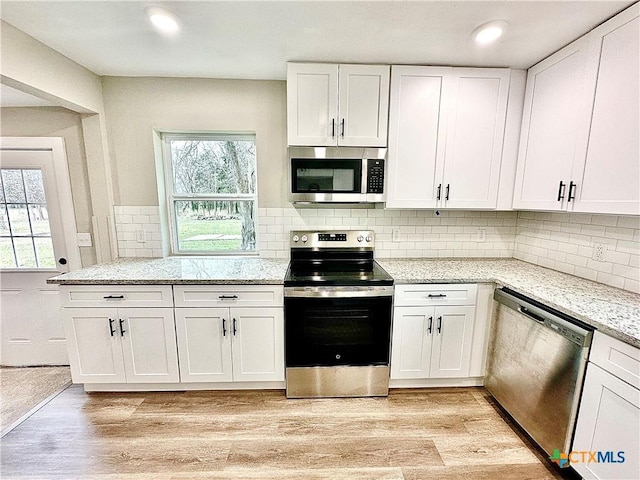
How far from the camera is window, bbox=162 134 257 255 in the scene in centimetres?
254

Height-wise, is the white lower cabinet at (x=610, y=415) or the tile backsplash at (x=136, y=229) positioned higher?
the tile backsplash at (x=136, y=229)

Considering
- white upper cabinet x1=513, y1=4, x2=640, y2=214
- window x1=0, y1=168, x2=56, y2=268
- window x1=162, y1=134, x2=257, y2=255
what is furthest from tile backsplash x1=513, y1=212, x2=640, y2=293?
window x1=0, y1=168, x2=56, y2=268

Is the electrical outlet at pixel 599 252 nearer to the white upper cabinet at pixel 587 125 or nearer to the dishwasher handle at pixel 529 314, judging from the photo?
the white upper cabinet at pixel 587 125

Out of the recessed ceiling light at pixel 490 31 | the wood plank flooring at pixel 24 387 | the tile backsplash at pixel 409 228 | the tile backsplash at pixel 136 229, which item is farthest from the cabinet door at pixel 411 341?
the wood plank flooring at pixel 24 387

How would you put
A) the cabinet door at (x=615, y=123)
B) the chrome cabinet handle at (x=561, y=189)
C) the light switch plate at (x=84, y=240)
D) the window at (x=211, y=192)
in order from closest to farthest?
the cabinet door at (x=615, y=123) → the chrome cabinet handle at (x=561, y=189) → the light switch plate at (x=84, y=240) → the window at (x=211, y=192)

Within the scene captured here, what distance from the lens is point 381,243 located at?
2.53 meters

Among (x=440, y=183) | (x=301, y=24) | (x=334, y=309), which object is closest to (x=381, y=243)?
(x=440, y=183)

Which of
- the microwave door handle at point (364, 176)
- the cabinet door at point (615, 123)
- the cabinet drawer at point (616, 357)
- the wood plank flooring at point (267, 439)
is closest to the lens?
the cabinet drawer at point (616, 357)

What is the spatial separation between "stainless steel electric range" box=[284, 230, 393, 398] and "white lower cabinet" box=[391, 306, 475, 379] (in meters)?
0.11

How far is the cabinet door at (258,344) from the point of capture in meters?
1.99

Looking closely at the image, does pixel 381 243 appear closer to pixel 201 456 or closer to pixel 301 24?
pixel 301 24

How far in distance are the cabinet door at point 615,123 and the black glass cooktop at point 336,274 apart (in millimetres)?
1312

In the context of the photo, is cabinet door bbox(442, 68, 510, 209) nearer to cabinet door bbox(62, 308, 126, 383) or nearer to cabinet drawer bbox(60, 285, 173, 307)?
cabinet drawer bbox(60, 285, 173, 307)

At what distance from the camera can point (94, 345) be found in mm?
1998
